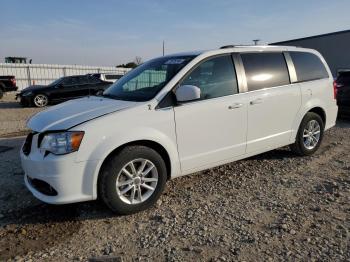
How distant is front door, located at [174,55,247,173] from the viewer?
165 inches

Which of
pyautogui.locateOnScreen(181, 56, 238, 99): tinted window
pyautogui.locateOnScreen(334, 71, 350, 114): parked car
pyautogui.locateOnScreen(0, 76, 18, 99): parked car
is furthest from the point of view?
pyautogui.locateOnScreen(0, 76, 18, 99): parked car

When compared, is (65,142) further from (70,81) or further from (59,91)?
(70,81)

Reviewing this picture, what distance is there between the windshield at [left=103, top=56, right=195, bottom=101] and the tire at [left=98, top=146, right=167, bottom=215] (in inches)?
28.0

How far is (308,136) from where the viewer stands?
5922mm

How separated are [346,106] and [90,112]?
7881 mm

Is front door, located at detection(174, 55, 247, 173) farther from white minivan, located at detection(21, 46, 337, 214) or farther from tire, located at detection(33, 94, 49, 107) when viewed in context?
tire, located at detection(33, 94, 49, 107)

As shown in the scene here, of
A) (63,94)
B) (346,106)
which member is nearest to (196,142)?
(346,106)

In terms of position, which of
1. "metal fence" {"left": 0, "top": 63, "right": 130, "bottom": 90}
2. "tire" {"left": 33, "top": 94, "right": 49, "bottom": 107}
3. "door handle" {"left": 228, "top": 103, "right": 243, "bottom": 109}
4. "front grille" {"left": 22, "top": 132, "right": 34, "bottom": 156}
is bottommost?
"tire" {"left": 33, "top": 94, "right": 49, "bottom": 107}

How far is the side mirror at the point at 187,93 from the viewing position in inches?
158

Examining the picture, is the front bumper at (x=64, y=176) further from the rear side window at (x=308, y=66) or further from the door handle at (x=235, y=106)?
the rear side window at (x=308, y=66)

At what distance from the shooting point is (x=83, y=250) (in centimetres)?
323

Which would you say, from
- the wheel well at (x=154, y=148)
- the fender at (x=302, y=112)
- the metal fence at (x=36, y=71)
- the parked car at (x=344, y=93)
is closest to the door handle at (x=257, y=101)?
the fender at (x=302, y=112)

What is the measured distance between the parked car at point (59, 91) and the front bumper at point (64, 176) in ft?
42.3

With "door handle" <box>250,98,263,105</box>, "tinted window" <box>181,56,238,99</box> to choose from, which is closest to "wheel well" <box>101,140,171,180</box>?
"tinted window" <box>181,56,238,99</box>
